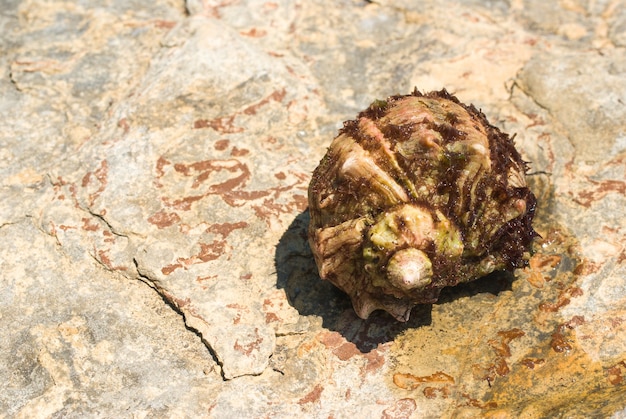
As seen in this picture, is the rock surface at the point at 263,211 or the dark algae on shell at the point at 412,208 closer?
the dark algae on shell at the point at 412,208

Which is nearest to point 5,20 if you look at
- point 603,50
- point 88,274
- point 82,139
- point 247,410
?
point 82,139

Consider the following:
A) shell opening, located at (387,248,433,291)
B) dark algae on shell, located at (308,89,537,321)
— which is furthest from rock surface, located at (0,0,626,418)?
shell opening, located at (387,248,433,291)

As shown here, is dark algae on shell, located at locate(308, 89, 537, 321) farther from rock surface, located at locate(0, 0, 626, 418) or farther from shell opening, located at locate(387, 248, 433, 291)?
rock surface, located at locate(0, 0, 626, 418)

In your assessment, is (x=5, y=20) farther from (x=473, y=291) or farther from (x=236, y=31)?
(x=473, y=291)

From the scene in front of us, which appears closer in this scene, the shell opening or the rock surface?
the shell opening

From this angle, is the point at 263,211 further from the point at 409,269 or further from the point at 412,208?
the point at 409,269

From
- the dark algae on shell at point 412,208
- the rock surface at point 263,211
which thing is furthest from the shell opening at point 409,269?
the rock surface at point 263,211

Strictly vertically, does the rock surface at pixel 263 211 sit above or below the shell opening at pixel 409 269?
below

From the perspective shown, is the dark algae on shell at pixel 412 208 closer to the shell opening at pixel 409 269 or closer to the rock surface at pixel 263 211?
the shell opening at pixel 409 269
